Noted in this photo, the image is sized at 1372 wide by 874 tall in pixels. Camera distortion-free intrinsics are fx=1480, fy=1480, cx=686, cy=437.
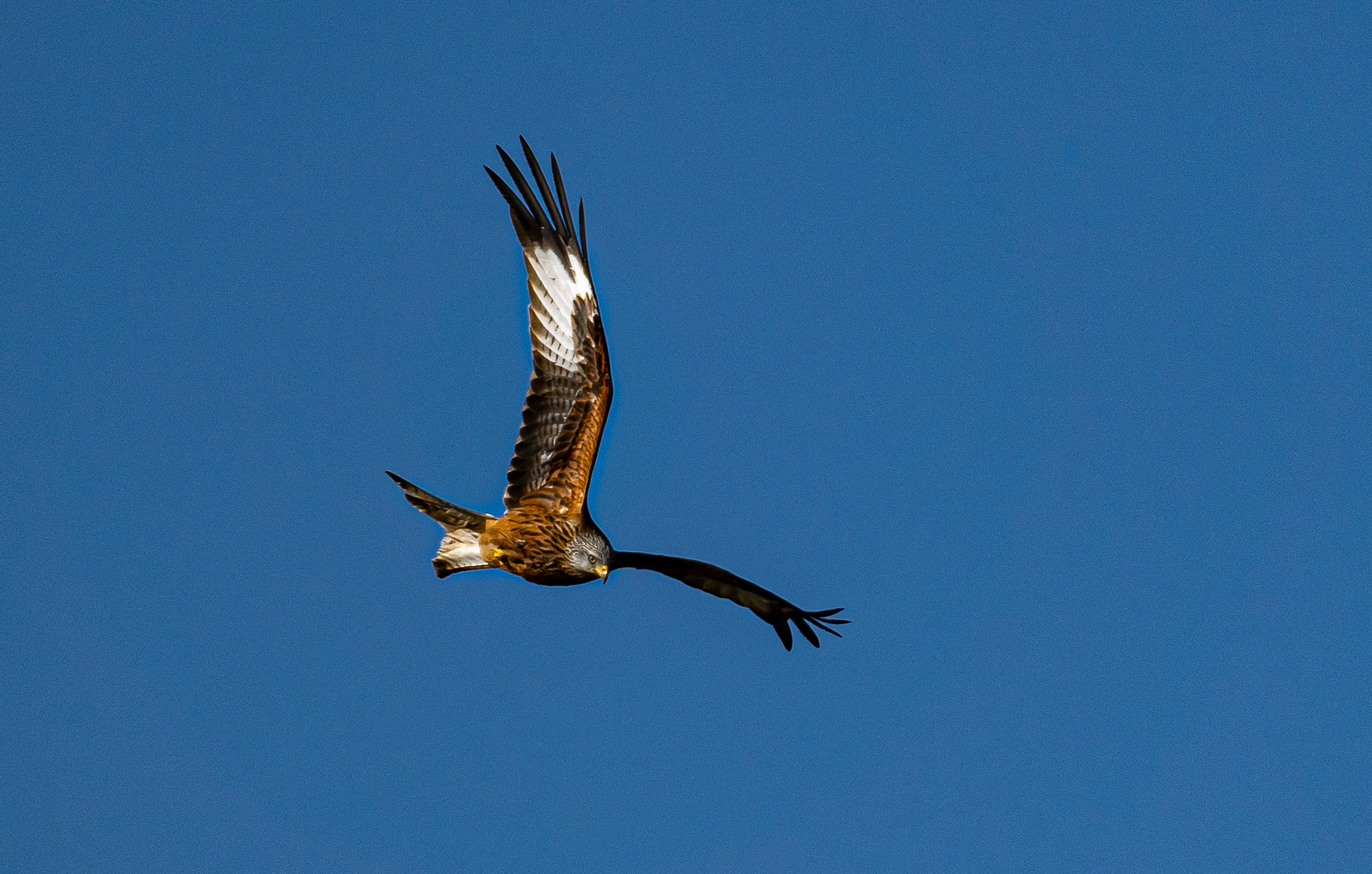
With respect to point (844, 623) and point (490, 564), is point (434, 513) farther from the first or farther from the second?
point (844, 623)

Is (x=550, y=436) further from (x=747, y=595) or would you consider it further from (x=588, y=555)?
(x=747, y=595)

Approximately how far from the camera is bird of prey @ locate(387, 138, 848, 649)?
367 inches

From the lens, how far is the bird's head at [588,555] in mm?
9164

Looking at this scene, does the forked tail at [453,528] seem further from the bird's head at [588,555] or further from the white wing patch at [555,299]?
the white wing patch at [555,299]

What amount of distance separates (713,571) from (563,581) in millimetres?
1611

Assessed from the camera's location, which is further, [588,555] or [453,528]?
[453,528]

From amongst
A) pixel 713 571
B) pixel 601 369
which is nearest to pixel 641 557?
pixel 713 571

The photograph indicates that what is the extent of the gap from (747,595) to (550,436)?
2178mm

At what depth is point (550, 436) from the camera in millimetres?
9711

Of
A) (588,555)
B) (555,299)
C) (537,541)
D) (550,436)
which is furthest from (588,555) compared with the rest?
(555,299)

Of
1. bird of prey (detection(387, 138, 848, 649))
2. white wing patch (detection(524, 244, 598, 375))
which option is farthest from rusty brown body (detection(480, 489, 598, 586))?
white wing patch (detection(524, 244, 598, 375))

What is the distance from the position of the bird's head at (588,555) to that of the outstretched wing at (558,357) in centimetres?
31

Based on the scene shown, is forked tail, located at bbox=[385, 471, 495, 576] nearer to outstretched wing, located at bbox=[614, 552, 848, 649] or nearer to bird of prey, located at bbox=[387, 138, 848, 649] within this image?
bird of prey, located at bbox=[387, 138, 848, 649]

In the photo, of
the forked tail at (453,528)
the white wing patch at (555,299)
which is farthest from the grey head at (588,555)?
the white wing patch at (555,299)
